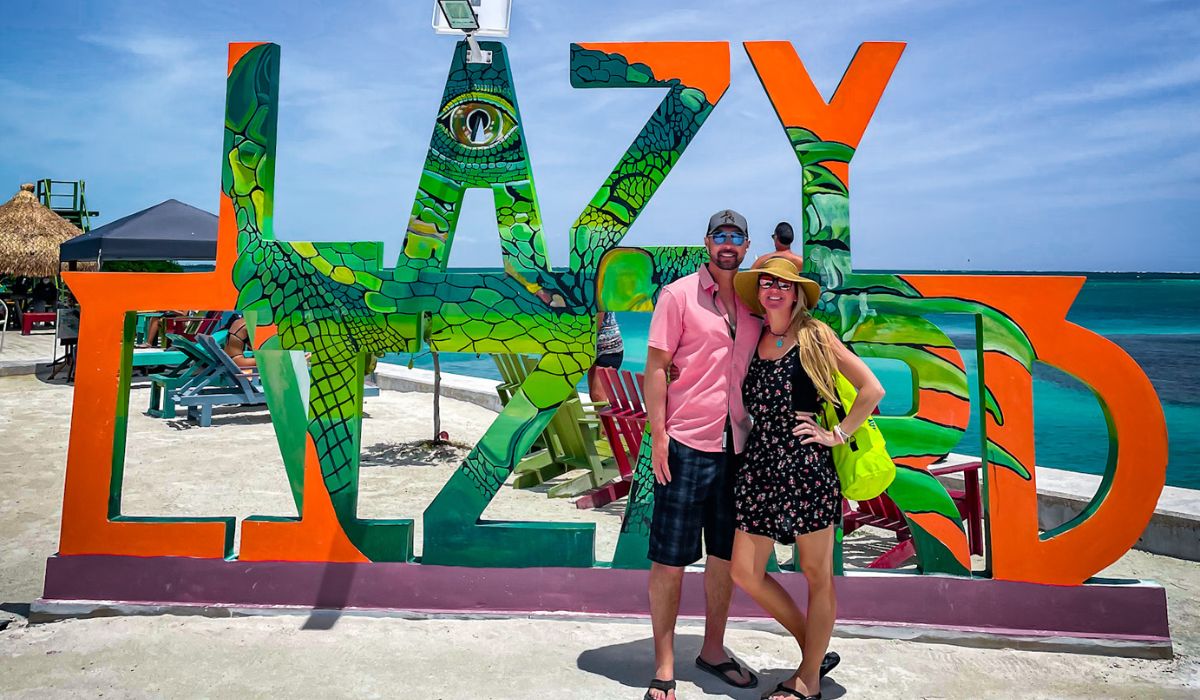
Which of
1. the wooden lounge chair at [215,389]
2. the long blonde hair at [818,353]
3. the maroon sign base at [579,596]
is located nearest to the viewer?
the long blonde hair at [818,353]

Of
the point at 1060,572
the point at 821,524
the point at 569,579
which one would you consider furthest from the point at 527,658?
the point at 1060,572

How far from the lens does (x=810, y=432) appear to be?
2.82 m

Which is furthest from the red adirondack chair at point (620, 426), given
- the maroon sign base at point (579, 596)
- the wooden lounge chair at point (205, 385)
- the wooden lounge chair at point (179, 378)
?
the wooden lounge chair at point (179, 378)

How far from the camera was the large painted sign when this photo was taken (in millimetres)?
3604

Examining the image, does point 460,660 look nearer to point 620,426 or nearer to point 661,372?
point 661,372

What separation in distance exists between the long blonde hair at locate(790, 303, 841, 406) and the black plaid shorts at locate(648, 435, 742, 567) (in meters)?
0.39

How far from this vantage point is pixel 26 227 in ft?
71.2

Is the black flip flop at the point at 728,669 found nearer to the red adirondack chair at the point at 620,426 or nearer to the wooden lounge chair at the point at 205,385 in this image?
the red adirondack chair at the point at 620,426

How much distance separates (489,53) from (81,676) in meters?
3.07

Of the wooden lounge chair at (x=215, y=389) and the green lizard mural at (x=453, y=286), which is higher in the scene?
the green lizard mural at (x=453, y=286)

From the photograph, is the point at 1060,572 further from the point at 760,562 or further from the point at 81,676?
the point at 81,676

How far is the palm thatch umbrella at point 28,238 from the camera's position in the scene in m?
21.1

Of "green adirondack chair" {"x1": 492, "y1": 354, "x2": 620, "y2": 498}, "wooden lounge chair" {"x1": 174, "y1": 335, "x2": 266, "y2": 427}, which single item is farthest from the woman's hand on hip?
"wooden lounge chair" {"x1": 174, "y1": 335, "x2": 266, "y2": 427}

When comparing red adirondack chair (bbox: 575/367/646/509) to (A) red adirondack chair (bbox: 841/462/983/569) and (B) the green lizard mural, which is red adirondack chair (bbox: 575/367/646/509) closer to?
(A) red adirondack chair (bbox: 841/462/983/569)
